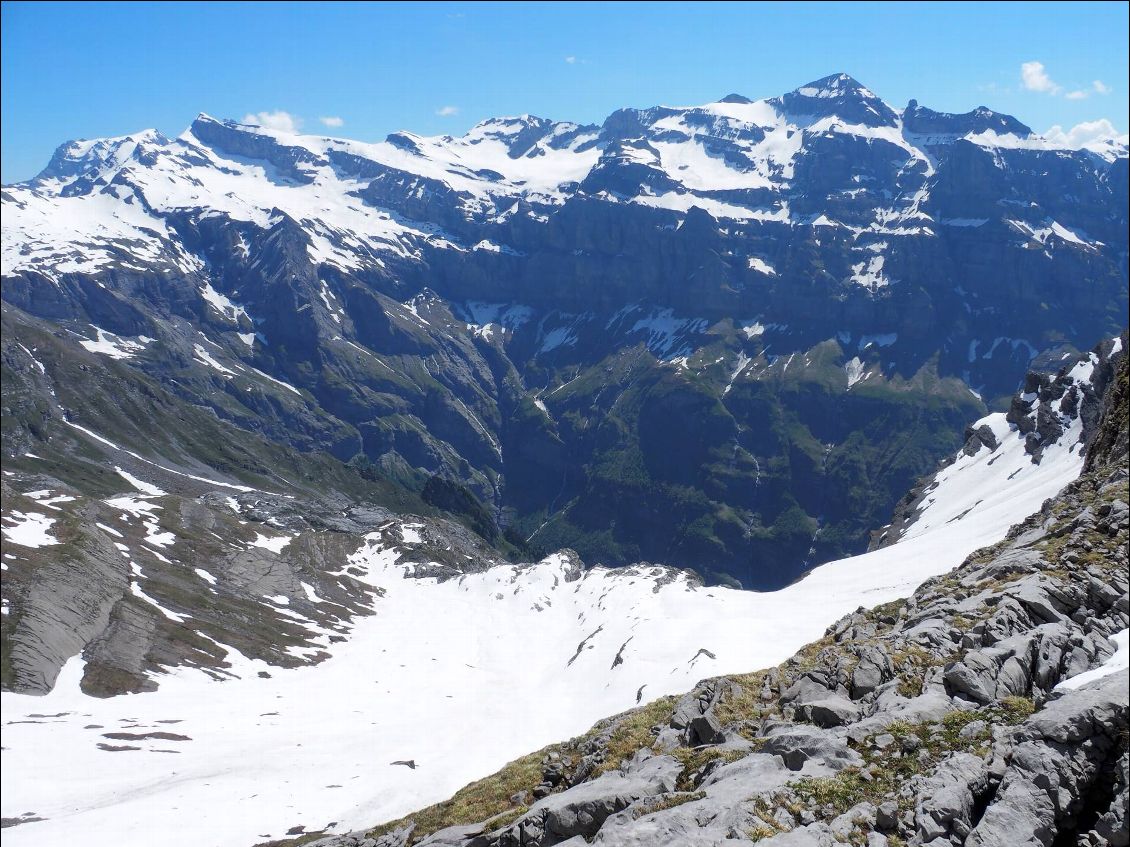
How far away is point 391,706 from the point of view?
121 metres

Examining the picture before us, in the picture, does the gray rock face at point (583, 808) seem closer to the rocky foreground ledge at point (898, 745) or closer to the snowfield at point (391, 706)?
the rocky foreground ledge at point (898, 745)

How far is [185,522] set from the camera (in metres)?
188

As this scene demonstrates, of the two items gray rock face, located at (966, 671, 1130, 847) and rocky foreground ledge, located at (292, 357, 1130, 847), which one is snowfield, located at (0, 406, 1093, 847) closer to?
rocky foreground ledge, located at (292, 357, 1130, 847)

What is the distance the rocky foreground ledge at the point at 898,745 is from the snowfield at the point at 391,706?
4330cm

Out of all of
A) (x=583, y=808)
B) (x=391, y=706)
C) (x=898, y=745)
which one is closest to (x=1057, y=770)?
(x=898, y=745)

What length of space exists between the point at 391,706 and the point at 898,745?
353 feet

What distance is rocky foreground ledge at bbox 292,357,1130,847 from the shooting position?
68.1 ft

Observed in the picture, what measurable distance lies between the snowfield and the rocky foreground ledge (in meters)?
43.3

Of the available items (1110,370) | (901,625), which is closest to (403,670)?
(901,625)

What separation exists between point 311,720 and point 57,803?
3843cm

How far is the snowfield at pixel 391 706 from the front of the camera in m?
74.2

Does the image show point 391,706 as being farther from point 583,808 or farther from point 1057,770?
point 1057,770

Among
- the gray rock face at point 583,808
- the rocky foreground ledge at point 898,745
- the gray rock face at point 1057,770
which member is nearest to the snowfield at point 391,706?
the rocky foreground ledge at point 898,745

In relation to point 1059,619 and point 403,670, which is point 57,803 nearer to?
point 403,670
